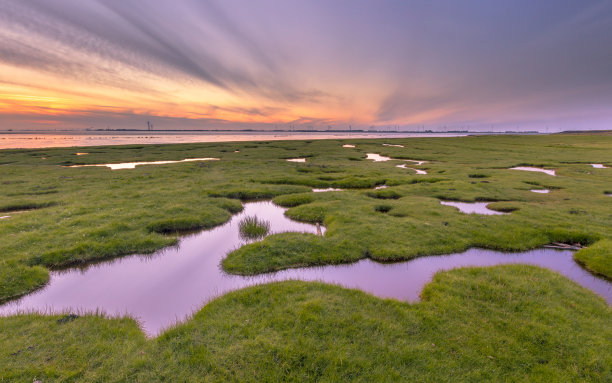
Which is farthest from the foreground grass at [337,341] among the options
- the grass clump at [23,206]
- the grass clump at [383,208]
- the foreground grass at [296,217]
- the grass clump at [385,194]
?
the grass clump at [23,206]

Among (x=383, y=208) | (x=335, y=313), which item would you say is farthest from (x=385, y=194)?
(x=335, y=313)

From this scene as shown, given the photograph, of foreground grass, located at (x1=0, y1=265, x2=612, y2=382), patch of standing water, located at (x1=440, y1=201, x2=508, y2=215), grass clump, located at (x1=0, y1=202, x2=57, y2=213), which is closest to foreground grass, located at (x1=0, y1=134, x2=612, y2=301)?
grass clump, located at (x1=0, y1=202, x2=57, y2=213)

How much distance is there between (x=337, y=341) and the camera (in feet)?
24.3

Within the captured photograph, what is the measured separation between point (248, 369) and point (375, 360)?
3.36 metres

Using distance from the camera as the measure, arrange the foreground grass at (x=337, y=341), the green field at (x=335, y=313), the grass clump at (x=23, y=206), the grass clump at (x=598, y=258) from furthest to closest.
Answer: the grass clump at (x=23, y=206), the grass clump at (x=598, y=258), the green field at (x=335, y=313), the foreground grass at (x=337, y=341)

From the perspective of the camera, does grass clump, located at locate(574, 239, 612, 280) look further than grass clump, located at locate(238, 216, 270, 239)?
No

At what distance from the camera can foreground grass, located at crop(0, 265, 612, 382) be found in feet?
21.3

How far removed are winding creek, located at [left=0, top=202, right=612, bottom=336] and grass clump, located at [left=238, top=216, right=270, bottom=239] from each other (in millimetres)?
1410

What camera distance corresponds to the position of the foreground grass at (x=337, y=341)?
6.49 meters

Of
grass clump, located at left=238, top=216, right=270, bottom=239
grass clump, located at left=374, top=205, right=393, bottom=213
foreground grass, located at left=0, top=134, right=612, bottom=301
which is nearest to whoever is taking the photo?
foreground grass, located at left=0, top=134, right=612, bottom=301

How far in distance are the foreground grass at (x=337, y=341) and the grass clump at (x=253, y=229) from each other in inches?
268

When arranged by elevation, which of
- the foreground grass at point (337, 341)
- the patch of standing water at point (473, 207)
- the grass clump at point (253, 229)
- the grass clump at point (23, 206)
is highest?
the patch of standing water at point (473, 207)

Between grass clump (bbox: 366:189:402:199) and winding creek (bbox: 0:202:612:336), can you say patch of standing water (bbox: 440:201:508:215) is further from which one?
winding creek (bbox: 0:202:612:336)

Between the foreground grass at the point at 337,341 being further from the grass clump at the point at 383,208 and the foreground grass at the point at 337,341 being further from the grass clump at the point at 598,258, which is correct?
the grass clump at the point at 383,208
